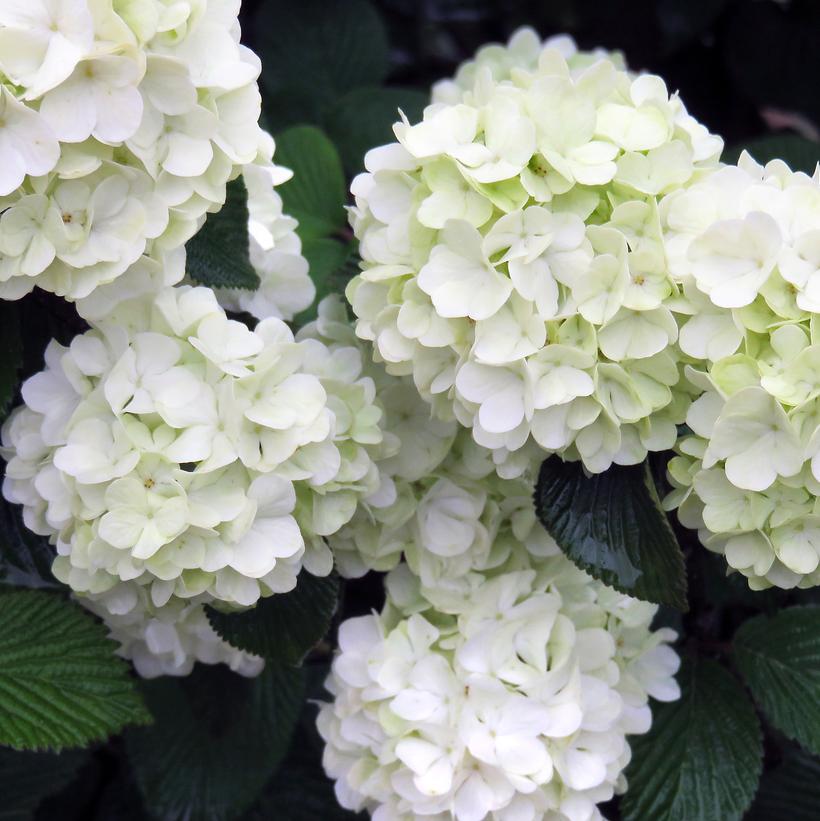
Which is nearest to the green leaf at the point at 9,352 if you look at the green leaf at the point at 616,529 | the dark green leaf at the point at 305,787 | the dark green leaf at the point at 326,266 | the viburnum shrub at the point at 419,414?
the viburnum shrub at the point at 419,414

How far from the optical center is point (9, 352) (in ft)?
2.60

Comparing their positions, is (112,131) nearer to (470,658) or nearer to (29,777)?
(470,658)

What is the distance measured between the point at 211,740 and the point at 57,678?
1.13 ft

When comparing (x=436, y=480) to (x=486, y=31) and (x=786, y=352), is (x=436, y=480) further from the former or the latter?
(x=486, y=31)

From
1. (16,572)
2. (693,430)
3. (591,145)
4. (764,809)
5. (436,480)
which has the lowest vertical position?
(764,809)

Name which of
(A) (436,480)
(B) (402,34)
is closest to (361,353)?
(A) (436,480)

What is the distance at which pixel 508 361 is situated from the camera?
68cm

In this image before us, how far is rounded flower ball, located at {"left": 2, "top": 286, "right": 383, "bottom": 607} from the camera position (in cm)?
69

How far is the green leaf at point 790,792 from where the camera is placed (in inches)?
42.1

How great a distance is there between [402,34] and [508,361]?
1205mm

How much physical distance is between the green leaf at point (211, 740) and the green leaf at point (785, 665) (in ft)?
1.31

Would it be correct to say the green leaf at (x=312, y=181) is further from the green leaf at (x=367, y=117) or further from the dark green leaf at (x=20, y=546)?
the dark green leaf at (x=20, y=546)

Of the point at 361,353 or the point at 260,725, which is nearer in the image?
the point at 361,353

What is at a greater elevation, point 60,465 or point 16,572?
point 60,465
